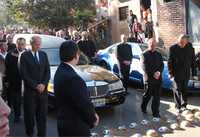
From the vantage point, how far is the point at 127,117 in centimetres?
1117

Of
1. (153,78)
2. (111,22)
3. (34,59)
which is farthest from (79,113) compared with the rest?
(111,22)

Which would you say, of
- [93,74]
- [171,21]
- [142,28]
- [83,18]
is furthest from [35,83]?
[83,18]

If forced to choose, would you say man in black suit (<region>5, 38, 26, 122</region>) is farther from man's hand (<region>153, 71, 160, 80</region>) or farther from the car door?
the car door

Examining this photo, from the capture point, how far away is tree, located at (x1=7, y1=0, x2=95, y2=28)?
100 ft

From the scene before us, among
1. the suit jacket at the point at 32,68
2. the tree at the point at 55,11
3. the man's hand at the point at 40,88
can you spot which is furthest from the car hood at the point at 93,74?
the tree at the point at 55,11

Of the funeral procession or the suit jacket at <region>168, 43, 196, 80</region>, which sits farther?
the suit jacket at <region>168, 43, 196, 80</region>

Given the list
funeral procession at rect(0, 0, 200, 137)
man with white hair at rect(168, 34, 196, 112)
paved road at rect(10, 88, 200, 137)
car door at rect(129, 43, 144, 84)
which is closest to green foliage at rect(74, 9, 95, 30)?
funeral procession at rect(0, 0, 200, 137)

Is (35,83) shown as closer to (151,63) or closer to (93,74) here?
(93,74)

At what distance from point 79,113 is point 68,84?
33 centimetres

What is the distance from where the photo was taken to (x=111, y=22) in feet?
97.1

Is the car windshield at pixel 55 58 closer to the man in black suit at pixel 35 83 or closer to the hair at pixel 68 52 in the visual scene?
the man in black suit at pixel 35 83

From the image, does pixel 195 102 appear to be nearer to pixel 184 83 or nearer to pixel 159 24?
pixel 184 83

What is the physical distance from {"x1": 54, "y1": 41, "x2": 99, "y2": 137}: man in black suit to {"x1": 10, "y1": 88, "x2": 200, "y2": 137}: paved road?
162 inches

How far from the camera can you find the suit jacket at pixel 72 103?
17.2 feet
